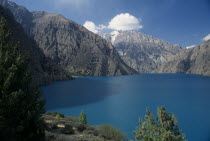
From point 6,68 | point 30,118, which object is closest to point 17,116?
point 30,118

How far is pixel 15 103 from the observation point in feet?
47.5

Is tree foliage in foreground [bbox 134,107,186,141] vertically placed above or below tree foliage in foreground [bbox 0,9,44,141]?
below

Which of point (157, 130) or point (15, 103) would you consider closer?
point (15, 103)

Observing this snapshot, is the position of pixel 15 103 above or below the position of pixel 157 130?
above

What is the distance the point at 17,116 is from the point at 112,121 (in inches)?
1593

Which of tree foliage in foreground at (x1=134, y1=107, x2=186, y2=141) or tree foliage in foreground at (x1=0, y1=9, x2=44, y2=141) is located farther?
tree foliage in foreground at (x1=134, y1=107, x2=186, y2=141)

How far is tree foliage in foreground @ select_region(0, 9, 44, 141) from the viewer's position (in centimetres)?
1427

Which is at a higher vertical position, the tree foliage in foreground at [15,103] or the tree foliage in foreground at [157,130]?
the tree foliage in foreground at [15,103]

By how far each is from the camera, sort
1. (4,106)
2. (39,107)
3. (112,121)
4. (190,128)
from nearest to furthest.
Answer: (4,106)
(39,107)
(190,128)
(112,121)

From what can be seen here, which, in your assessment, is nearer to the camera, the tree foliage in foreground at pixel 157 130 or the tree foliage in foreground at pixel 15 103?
the tree foliage in foreground at pixel 15 103

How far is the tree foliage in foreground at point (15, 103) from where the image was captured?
14266mm

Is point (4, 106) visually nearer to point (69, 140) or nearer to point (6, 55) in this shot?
point (6, 55)

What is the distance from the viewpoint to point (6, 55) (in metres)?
15.7

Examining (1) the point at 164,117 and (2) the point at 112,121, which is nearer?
(1) the point at 164,117
